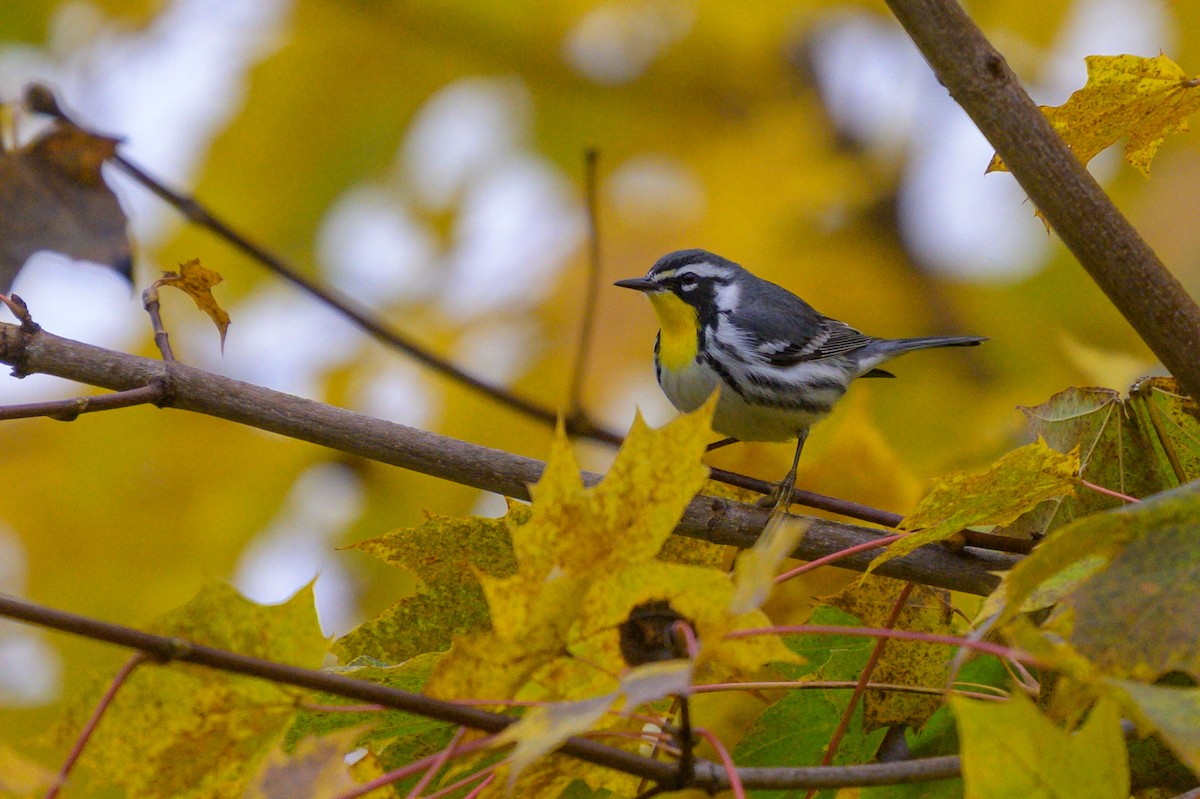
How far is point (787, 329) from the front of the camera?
3.43m

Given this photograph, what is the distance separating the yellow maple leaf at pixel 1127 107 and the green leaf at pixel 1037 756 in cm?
94

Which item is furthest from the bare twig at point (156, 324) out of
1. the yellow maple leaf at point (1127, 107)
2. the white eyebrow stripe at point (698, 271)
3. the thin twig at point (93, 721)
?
the white eyebrow stripe at point (698, 271)

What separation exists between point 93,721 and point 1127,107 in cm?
150

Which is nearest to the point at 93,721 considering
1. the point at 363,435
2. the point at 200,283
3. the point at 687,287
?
the point at 363,435

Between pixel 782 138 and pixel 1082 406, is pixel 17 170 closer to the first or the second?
pixel 1082 406

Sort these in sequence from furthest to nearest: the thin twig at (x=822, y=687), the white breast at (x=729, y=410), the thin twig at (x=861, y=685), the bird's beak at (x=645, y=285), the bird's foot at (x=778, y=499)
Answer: the bird's beak at (x=645, y=285) < the white breast at (x=729, y=410) < the bird's foot at (x=778, y=499) < the thin twig at (x=861, y=685) < the thin twig at (x=822, y=687)

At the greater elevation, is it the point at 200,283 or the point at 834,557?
the point at 200,283

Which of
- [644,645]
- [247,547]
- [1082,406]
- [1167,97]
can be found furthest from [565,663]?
[247,547]

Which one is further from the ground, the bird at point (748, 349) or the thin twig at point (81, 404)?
the bird at point (748, 349)

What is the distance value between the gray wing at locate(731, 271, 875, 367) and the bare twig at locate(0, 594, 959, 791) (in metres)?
2.25

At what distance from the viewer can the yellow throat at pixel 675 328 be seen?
3.26 metres

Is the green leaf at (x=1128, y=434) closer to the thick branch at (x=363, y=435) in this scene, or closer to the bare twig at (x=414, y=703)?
the thick branch at (x=363, y=435)

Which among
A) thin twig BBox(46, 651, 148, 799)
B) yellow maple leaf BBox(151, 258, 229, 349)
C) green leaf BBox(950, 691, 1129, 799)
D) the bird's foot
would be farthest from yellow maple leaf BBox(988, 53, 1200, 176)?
thin twig BBox(46, 651, 148, 799)

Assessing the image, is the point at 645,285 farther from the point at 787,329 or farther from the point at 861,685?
the point at 861,685
